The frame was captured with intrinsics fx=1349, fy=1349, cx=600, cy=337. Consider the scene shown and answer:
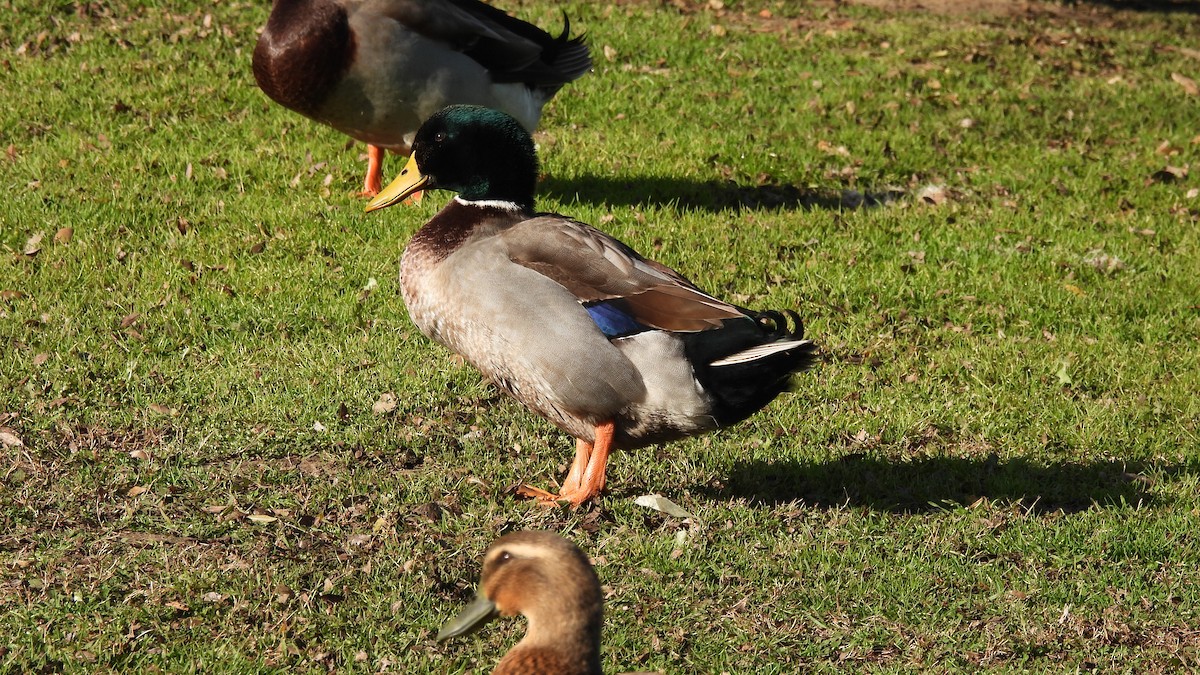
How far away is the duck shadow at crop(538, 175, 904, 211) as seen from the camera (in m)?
8.47

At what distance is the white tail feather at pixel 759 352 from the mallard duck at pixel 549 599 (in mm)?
1658

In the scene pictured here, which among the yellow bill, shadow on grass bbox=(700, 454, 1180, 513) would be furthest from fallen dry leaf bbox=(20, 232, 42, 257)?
shadow on grass bbox=(700, 454, 1180, 513)

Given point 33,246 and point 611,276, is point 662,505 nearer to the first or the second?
point 611,276

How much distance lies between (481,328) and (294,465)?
1100mm

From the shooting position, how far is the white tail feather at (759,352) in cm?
461

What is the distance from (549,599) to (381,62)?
5252 millimetres

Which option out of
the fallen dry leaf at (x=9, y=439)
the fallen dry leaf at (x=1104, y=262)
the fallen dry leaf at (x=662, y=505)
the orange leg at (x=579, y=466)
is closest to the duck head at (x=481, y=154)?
the orange leg at (x=579, y=466)

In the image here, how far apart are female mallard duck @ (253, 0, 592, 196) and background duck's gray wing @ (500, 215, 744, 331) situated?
121 inches

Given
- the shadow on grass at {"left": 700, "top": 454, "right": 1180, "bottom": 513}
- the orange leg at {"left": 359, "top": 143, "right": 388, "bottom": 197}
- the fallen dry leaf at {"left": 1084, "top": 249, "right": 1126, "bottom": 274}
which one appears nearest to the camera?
the shadow on grass at {"left": 700, "top": 454, "right": 1180, "bottom": 513}

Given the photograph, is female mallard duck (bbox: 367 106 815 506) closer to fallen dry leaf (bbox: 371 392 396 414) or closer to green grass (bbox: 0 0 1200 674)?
green grass (bbox: 0 0 1200 674)

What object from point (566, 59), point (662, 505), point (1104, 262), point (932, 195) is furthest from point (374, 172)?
point (1104, 262)

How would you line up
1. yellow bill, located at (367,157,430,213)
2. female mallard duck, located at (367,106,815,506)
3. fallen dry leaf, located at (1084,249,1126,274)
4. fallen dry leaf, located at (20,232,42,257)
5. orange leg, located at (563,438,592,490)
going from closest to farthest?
female mallard duck, located at (367,106,815,506), orange leg, located at (563,438,592,490), yellow bill, located at (367,157,430,213), fallen dry leaf, located at (20,232,42,257), fallen dry leaf, located at (1084,249,1126,274)

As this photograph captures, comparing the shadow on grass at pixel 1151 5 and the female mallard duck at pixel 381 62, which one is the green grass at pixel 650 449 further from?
the shadow on grass at pixel 1151 5

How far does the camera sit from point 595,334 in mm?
4730
